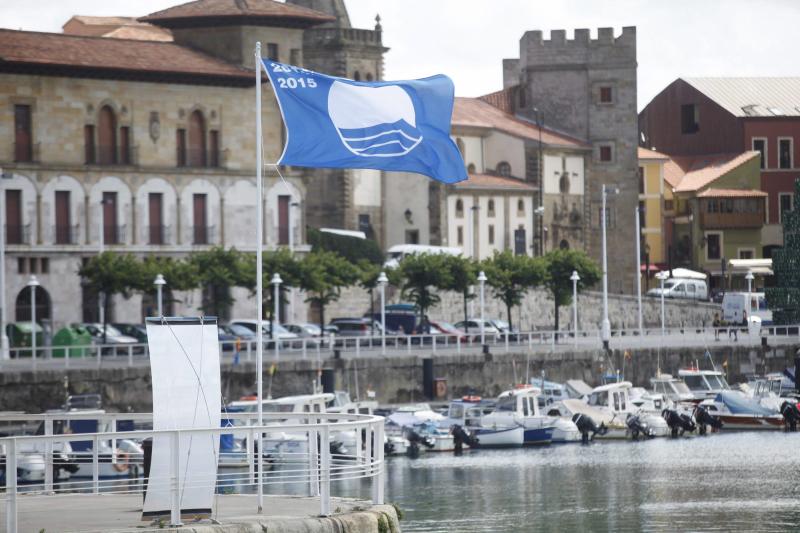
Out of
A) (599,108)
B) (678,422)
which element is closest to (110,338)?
(678,422)

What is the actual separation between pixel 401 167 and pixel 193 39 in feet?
232

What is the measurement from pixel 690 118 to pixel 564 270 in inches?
1685

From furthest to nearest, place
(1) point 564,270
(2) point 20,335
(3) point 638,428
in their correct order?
(1) point 564,270
(2) point 20,335
(3) point 638,428

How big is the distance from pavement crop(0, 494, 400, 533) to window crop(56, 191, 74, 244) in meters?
65.0

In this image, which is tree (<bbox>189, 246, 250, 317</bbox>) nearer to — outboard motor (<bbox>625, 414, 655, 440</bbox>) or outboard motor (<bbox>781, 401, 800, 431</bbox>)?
outboard motor (<bbox>625, 414, 655, 440</bbox>)

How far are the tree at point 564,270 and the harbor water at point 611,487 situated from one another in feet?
93.2

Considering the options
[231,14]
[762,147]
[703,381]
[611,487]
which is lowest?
[611,487]

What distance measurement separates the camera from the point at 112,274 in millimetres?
84250

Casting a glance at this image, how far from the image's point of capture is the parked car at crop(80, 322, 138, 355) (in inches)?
3000

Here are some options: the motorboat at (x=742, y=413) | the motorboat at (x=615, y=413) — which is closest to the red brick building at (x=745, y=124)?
the motorboat at (x=742, y=413)

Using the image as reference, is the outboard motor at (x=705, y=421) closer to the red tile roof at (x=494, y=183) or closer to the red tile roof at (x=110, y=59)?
the red tile roof at (x=110, y=59)

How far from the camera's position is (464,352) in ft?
268

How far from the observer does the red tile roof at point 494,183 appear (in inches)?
4867

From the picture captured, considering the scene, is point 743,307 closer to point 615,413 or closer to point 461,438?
point 615,413
